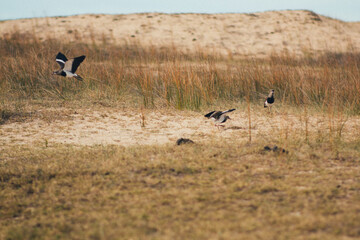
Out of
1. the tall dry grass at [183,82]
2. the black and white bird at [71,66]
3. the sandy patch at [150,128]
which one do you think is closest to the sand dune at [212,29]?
the tall dry grass at [183,82]

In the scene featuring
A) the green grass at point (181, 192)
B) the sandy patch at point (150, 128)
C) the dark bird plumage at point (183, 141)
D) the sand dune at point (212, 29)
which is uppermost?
the sand dune at point (212, 29)

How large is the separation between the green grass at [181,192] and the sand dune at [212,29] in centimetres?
1425

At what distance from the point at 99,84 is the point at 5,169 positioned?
13.7ft

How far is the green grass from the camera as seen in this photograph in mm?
2209

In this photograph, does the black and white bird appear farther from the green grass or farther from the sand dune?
the sand dune

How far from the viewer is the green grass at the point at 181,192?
2.21 metres

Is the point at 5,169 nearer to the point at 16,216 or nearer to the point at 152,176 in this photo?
the point at 16,216

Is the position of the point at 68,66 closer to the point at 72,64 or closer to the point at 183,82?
the point at 72,64

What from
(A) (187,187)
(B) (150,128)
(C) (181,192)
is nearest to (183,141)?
(B) (150,128)

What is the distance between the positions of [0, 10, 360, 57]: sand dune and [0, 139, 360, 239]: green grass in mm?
14250

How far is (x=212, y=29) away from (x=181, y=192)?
20899 mm

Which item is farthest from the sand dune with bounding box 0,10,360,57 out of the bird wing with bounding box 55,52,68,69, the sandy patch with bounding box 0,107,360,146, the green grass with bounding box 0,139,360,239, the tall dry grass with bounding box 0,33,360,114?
the green grass with bounding box 0,139,360,239

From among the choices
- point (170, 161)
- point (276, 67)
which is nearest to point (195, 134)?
point (170, 161)

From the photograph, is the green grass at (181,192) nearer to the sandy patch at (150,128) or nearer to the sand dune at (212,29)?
the sandy patch at (150,128)
